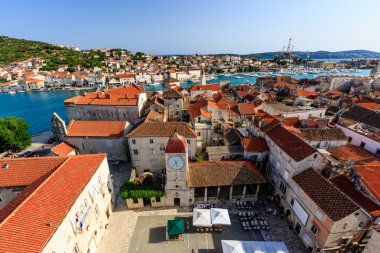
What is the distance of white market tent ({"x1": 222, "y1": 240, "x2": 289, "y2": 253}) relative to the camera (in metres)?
21.3

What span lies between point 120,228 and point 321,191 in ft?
87.0

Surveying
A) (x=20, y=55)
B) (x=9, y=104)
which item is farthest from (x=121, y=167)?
(x=20, y=55)

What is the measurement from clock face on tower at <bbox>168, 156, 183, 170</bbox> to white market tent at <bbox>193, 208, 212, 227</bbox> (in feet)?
21.6

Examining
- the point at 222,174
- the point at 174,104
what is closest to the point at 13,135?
the point at 174,104

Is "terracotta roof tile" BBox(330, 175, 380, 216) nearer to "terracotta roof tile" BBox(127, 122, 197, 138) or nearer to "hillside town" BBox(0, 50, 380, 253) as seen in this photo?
"hillside town" BBox(0, 50, 380, 253)

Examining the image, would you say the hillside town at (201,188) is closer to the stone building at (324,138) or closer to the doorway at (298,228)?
the stone building at (324,138)

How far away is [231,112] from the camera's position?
6022 cm

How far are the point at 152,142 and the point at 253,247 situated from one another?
2167 cm

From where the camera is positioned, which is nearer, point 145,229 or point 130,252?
point 130,252

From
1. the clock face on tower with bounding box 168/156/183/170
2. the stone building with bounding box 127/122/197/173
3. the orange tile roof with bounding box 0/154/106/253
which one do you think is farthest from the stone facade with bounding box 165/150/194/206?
the orange tile roof with bounding box 0/154/106/253

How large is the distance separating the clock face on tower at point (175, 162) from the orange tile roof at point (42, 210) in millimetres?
9854

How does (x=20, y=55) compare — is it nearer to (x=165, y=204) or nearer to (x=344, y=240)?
(x=165, y=204)

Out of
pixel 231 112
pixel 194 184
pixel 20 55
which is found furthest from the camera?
pixel 20 55

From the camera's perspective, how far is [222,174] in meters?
29.7
